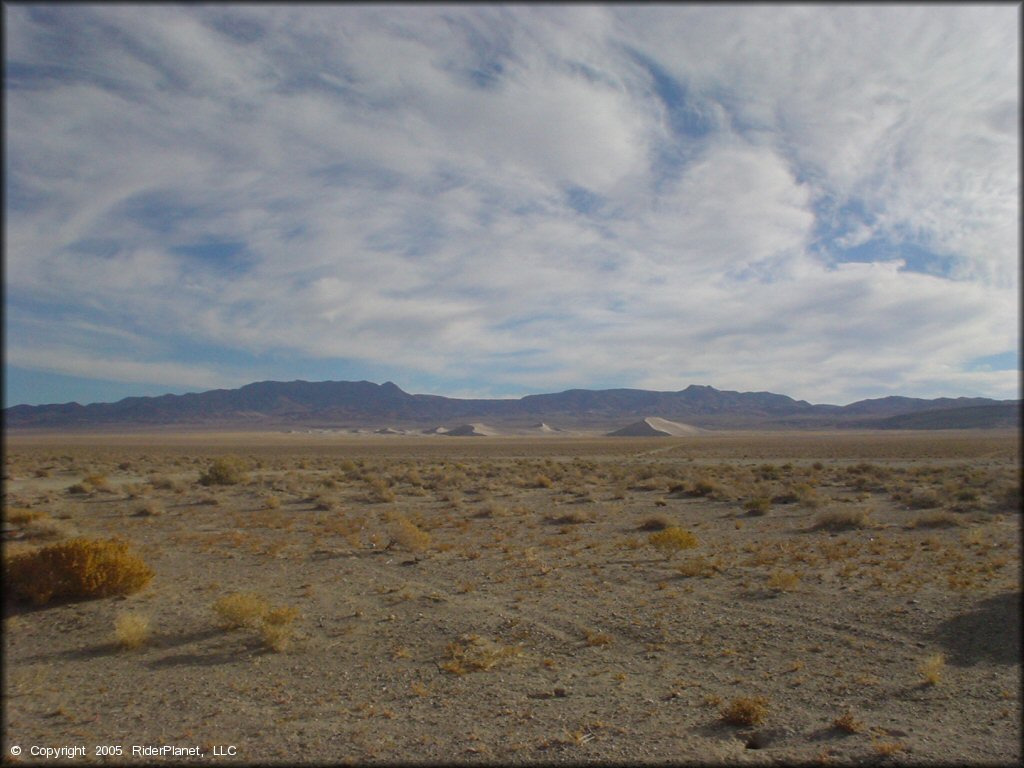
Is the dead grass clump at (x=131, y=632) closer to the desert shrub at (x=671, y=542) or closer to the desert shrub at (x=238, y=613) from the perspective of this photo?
the desert shrub at (x=238, y=613)

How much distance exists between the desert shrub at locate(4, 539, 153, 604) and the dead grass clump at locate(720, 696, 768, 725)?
10481 millimetres

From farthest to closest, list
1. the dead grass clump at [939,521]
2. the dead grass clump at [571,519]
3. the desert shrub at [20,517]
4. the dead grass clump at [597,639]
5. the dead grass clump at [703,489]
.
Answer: the dead grass clump at [703,489] → the dead grass clump at [571,519] → the dead grass clump at [939,521] → the desert shrub at [20,517] → the dead grass clump at [597,639]

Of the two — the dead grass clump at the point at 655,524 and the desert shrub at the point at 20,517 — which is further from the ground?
the desert shrub at the point at 20,517

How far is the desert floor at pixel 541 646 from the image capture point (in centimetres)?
671

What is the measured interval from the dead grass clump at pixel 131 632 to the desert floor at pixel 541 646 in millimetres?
50

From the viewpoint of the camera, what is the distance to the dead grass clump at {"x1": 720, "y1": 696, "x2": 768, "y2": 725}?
701cm

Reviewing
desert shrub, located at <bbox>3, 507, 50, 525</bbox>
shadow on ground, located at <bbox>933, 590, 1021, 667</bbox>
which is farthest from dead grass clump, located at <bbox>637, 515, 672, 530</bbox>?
desert shrub, located at <bbox>3, 507, 50, 525</bbox>

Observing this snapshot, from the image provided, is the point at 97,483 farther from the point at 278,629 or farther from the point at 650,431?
the point at 650,431

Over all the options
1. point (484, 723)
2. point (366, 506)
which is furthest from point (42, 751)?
point (366, 506)

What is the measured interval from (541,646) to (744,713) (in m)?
3.33

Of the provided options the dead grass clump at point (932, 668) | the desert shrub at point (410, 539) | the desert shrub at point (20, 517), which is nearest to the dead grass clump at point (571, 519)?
the desert shrub at point (410, 539)

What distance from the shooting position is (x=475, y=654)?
9055mm

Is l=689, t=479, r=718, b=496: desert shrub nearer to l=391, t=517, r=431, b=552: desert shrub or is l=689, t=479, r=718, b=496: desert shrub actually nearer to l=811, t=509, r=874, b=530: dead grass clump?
l=811, t=509, r=874, b=530: dead grass clump

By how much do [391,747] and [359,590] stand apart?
6.53m
